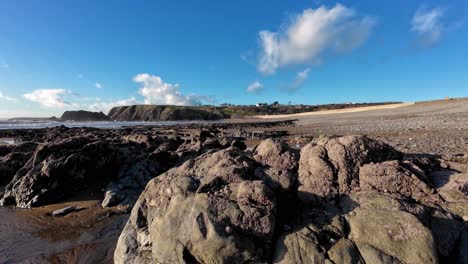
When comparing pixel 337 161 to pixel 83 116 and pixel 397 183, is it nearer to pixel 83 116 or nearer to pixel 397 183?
pixel 397 183

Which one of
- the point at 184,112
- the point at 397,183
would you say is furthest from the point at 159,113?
the point at 397,183

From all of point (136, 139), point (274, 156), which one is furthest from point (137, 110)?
point (274, 156)

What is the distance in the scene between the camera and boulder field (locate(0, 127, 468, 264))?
5.15 metres

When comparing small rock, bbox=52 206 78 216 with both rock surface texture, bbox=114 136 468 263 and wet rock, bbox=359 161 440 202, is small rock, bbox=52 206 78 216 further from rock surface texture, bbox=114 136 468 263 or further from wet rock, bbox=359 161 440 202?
wet rock, bbox=359 161 440 202

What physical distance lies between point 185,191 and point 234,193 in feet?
4.03

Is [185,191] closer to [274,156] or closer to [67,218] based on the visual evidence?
[274,156]

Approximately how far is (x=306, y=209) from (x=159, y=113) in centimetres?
16684

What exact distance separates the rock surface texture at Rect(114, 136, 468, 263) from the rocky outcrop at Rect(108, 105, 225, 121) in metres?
142

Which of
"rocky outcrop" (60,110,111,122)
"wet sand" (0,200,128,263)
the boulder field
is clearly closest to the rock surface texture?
the boulder field

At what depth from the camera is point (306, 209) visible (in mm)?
6227

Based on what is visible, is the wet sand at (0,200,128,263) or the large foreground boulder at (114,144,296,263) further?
the wet sand at (0,200,128,263)

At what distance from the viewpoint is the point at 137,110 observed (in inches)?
6988

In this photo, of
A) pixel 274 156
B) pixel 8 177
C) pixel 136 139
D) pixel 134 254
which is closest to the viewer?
pixel 134 254

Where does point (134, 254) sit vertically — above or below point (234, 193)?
below
